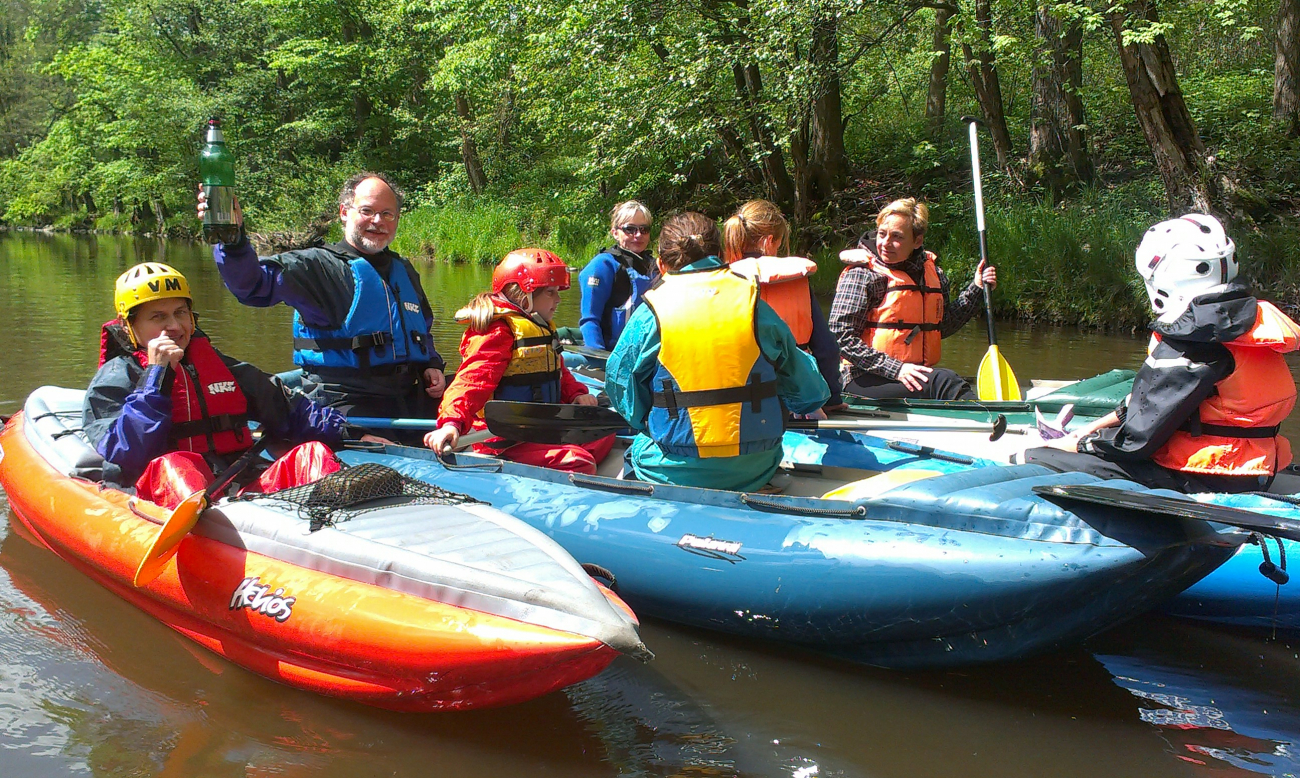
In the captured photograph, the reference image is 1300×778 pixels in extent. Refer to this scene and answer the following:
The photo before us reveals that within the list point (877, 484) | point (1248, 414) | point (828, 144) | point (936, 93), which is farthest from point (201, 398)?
point (936, 93)

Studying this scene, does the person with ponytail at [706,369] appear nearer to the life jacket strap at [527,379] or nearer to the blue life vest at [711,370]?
the blue life vest at [711,370]

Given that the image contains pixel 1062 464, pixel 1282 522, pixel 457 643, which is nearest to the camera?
pixel 1282 522

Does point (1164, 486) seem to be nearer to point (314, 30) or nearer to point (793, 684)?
point (793, 684)

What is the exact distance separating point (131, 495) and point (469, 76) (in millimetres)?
16581

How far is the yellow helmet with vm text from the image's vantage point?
3.24 m

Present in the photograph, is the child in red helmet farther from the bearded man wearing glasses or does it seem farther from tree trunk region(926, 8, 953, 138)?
tree trunk region(926, 8, 953, 138)

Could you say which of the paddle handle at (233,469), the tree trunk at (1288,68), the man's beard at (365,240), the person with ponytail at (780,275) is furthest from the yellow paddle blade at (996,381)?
the tree trunk at (1288,68)

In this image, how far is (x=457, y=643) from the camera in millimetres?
2422

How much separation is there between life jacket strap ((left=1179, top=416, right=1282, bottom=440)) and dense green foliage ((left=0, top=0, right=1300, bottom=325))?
566 centimetres

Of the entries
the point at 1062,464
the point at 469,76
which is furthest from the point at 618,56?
the point at 1062,464

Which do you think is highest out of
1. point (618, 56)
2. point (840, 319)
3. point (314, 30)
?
point (314, 30)

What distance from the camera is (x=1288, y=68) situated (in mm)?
9414

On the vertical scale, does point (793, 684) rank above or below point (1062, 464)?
below

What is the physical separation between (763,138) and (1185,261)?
33.7ft
